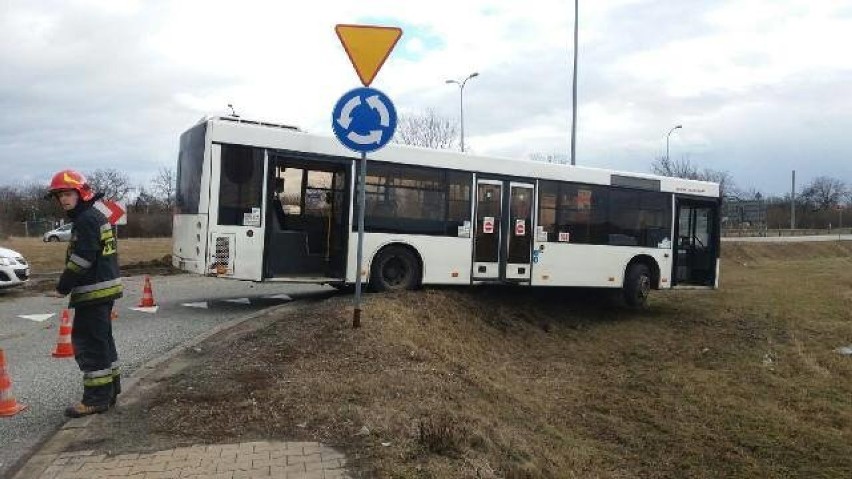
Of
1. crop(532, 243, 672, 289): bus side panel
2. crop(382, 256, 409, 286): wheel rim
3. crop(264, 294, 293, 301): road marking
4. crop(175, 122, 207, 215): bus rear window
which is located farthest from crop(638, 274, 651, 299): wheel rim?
crop(175, 122, 207, 215): bus rear window

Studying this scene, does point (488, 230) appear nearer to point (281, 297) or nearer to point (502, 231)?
point (502, 231)

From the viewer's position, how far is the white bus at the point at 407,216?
10548 mm

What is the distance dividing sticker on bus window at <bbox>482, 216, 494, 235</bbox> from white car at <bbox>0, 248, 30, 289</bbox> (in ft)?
29.3

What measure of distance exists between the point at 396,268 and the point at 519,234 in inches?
99.5

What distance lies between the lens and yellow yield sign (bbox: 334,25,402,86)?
23.8 feet

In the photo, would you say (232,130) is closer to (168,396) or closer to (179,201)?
(179,201)

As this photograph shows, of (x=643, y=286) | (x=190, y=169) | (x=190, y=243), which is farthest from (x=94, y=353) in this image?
(x=643, y=286)

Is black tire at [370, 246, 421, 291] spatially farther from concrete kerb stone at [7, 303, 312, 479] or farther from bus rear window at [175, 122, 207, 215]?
concrete kerb stone at [7, 303, 312, 479]

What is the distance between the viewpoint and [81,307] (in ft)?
17.2

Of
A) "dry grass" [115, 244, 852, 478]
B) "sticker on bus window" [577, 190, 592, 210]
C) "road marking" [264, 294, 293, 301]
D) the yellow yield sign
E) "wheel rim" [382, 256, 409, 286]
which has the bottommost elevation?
"dry grass" [115, 244, 852, 478]

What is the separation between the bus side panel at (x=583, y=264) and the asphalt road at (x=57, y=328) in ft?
14.7

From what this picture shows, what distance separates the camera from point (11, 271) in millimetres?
13180

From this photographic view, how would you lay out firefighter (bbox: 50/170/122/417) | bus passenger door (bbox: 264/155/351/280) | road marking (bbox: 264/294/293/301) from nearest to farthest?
firefighter (bbox: 50/170/122/417) → bus passenger door (bbox: 264/155/351/280) → road marking (bbox: 264/294/293/301)

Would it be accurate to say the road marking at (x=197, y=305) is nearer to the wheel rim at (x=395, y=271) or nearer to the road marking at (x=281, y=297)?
the road marking at (x=281, y=297)
